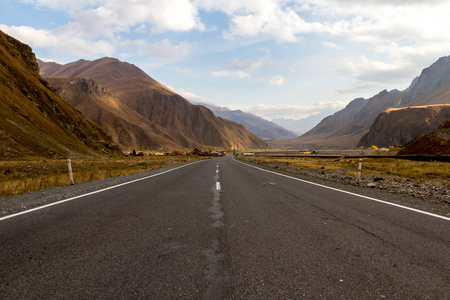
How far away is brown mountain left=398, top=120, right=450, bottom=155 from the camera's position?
28922mm

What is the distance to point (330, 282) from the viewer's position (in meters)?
2.60

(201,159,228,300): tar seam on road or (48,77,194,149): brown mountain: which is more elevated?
(48,77,194,149): brown mountain

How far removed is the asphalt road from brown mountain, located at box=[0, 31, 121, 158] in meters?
25.7

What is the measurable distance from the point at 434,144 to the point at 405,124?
122859 mm

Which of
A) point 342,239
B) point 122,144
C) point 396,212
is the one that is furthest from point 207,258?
point 122,144

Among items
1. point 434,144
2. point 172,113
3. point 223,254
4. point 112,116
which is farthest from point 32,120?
point 172,113

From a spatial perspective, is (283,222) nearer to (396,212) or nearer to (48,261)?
(396,212)

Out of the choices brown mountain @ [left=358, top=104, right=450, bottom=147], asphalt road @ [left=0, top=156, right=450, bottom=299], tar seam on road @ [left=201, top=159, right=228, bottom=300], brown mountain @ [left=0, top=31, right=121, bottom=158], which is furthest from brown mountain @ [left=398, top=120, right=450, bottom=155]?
brown mountain @ [left=358, top=104, right=450, bottom=147]

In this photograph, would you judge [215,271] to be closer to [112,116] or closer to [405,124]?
[112,116]

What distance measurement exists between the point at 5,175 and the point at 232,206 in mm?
14158

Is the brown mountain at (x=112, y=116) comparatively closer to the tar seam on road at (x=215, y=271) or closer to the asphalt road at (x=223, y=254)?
the asphalt road at (x=223, y=254)

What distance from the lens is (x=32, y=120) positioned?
34.1m

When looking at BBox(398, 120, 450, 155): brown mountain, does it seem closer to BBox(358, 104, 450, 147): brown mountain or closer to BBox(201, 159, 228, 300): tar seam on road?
BBox(201, 159, 228, 300): tar seam on road

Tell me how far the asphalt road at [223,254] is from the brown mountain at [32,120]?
25.7 m
